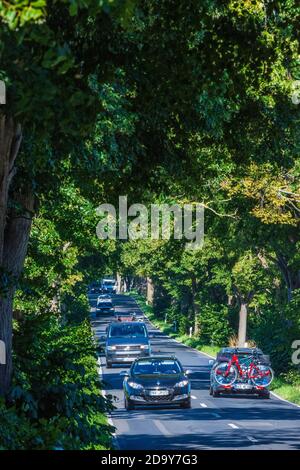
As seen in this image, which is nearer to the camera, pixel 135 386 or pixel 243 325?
pixel 135 386

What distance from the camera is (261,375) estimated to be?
1485 inches

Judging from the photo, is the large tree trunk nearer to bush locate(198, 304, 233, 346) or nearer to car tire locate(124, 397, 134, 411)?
car tire locate(124, 397, 134, 411)

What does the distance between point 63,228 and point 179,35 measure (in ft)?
55.1

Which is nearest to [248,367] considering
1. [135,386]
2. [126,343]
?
[135,386]

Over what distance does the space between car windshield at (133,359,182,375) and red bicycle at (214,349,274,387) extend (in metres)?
4.08

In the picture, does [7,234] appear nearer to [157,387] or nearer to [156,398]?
[157,387]

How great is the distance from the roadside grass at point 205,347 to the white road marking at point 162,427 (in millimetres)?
10282

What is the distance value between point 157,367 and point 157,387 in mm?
1309

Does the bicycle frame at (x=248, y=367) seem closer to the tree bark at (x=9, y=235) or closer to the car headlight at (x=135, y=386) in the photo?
the car headlight at (x=135, y=386)

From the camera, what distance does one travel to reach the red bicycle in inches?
1460

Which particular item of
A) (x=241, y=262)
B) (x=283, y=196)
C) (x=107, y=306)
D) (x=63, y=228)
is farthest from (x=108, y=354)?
(x=107, y=306)

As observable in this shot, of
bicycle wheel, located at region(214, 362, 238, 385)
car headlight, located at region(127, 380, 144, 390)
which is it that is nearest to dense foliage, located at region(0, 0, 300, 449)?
car headlight, located at region(127, 380, 144, 390)

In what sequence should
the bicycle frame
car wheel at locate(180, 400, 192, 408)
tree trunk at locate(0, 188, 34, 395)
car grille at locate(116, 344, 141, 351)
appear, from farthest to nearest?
car grille at locate(116, 344, 141, 351) < the bicycle frame < car wheel at locate(180, 400, 192, 408) < tree trunk at locate(0, 188, 34, 395)

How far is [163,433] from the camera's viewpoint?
25.1 m
